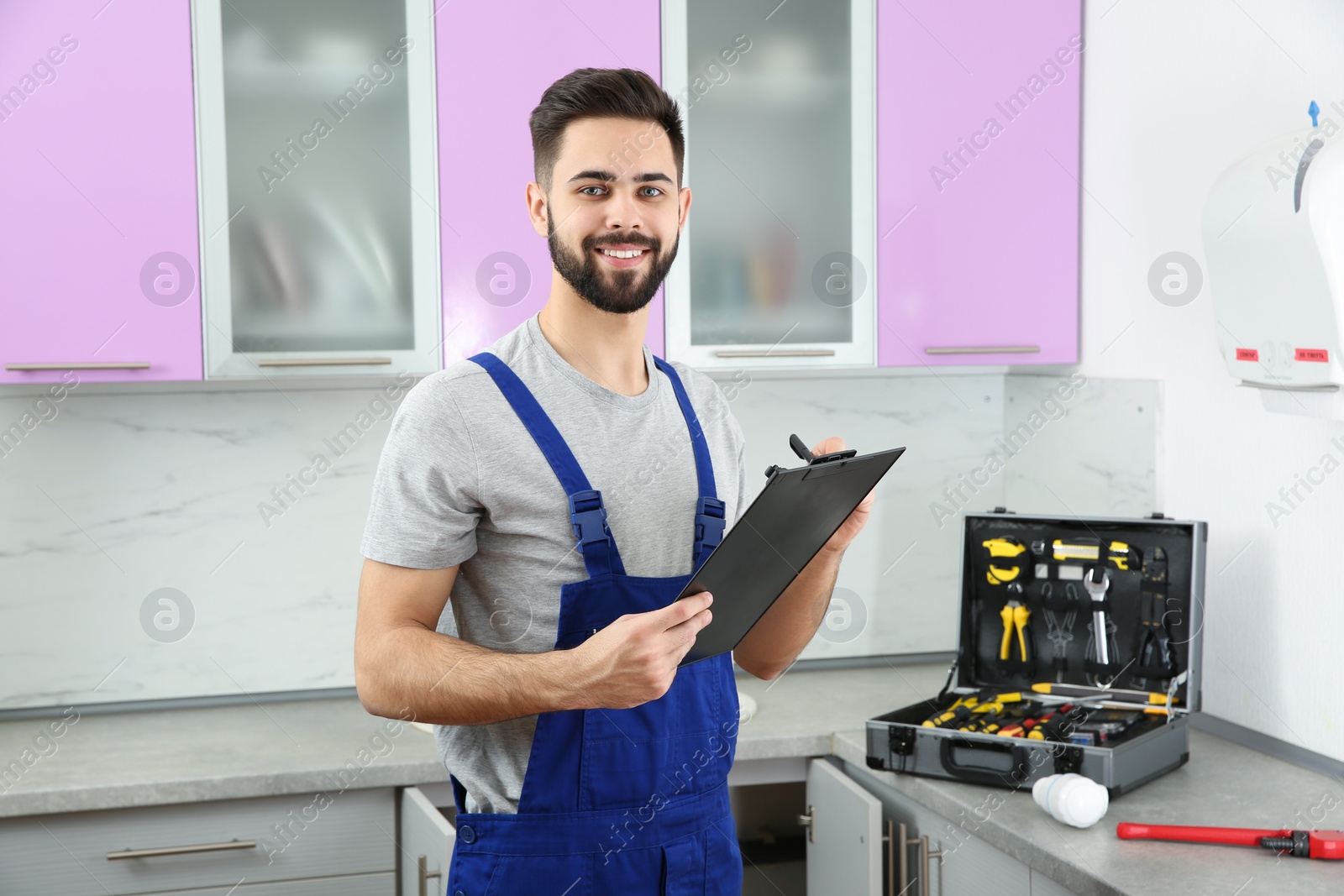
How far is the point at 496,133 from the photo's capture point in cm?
204

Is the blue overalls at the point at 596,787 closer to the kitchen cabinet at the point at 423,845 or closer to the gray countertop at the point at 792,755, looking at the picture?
the kitchen cabinet at the point at 423,845

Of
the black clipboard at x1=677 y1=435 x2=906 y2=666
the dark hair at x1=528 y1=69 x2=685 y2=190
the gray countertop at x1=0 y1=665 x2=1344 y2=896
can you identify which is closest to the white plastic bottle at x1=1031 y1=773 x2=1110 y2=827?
the gray countertop at x1=0 y1=665 x2=1344 y2=896

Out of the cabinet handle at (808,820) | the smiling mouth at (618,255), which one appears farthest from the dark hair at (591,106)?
the cabinet handle at (808,820)

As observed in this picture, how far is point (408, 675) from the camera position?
112 centimetres

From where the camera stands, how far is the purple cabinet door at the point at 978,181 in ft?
7.24

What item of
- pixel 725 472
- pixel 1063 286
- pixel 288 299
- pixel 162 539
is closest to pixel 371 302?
pixel 288 299

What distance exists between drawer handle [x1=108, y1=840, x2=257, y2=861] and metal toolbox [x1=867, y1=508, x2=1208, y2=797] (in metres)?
0.98

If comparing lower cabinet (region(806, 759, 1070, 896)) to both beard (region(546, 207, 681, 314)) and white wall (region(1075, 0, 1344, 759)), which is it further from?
beard (region(546, 207, 681, 314))

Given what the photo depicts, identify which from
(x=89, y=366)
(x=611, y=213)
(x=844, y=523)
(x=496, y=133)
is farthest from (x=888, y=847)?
(x=89, y=366)

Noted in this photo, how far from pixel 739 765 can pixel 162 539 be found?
3.84ft

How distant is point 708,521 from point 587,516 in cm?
16

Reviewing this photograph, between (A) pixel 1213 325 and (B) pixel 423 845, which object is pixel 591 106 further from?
(A) pixel 1213 325

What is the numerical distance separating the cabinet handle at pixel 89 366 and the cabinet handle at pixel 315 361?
0.19 m

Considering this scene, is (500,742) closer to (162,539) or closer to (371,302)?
(371,302)
